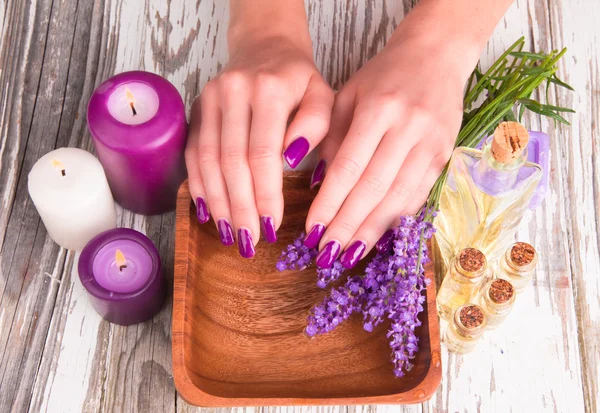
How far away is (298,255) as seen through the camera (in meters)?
0.80

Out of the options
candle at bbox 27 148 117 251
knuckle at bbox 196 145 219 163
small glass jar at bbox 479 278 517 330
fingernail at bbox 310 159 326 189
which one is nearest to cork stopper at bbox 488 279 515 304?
small glass jar at bbox 479 278 517 330

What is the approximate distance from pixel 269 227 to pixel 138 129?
170 mm

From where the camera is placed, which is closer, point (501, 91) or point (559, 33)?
point (501, 91)

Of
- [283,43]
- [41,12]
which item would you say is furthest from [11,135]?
[283,43]

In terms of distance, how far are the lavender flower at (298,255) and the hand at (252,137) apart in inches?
1.1

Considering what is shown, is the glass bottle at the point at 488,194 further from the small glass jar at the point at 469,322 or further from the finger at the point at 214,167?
the finger at the point at 214,167

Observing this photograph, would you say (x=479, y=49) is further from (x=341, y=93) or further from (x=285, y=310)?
(x=285, y=310)

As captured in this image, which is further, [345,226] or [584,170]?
[584,170]

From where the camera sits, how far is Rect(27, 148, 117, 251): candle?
2.60 ft

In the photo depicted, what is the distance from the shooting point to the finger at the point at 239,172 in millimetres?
767

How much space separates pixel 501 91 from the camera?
92cm

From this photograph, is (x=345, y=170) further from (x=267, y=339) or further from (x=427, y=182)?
(x=267, y=339)

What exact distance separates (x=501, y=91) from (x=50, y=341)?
0.62m

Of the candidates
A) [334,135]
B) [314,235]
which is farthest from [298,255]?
[334,135]
